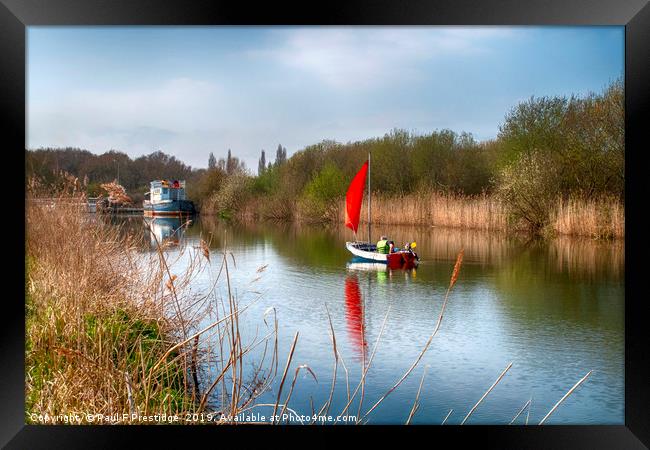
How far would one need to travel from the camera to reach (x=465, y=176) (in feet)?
49.5

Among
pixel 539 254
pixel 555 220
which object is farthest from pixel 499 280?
pixel 555 220

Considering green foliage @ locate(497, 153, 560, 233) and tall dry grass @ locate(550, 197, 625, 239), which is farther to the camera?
green foliage @ locate(497, 153, 560, 233)

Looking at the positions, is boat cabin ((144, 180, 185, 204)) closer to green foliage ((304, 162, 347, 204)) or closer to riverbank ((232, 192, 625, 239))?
riverbank ((232, 192, 625, 239))

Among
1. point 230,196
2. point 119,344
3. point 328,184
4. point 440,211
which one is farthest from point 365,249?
point 119,344

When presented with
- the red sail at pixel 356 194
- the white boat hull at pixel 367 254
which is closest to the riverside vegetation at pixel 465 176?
the red sail at pixel 356 194

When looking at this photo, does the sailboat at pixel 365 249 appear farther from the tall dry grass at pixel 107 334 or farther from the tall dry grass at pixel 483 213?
the tall dry grass at pixel 107 334

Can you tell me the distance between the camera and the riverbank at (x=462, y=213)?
1185 centimetres

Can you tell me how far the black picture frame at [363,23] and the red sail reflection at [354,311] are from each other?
2.86 metres

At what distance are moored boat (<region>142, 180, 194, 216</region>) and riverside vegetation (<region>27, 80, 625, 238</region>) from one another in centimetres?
21

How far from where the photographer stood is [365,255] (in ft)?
42.9

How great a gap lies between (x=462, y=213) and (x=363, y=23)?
1157cm

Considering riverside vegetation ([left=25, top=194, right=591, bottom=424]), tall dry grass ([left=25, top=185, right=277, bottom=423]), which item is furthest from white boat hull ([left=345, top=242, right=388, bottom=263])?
tall dry grass ([left=25, top=185, right=277, bottom=423])

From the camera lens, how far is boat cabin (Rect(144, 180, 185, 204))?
785 cm

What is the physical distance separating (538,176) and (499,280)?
3.40m
